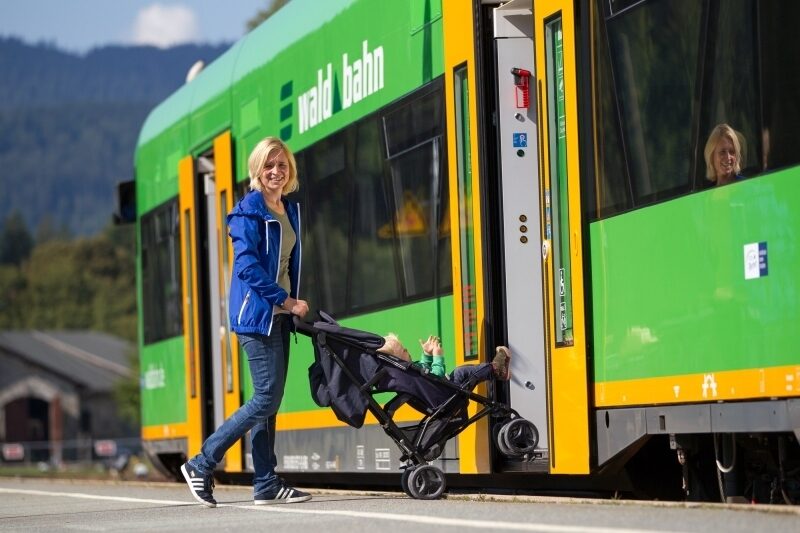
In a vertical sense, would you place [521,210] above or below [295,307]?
above

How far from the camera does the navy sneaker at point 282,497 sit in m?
9.61

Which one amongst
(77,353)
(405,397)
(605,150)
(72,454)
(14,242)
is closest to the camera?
(605,150)

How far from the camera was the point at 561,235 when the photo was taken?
28.9 ft

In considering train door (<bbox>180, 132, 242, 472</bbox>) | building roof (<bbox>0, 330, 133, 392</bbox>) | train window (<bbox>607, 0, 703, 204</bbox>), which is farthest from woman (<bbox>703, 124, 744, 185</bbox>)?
building roof (<bbox>0, 330, 133, 392</bbox>)

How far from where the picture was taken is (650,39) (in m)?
7.95

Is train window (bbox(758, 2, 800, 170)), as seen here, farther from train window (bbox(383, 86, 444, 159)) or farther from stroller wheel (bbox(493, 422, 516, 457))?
train window (bbox(383, 86, 444, 159))

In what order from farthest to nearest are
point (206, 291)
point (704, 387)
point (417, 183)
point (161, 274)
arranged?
point (161, 274) < point (206, 291) < point (417, 183) < point (704, 387)

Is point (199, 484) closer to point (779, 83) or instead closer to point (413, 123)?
point (413, 123)

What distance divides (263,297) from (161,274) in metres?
8.21

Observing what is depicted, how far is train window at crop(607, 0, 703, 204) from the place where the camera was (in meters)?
7.66

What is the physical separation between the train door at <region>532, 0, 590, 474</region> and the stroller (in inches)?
11.9

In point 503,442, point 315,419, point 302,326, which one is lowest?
point 503,442

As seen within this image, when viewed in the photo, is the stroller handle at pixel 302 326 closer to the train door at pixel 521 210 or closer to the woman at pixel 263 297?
the woman at pixel 263 297

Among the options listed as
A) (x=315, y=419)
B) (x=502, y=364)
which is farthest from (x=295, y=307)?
(x=315, y=419)
